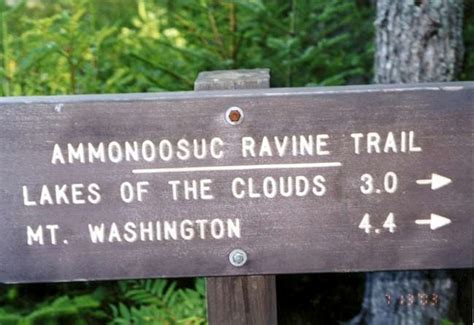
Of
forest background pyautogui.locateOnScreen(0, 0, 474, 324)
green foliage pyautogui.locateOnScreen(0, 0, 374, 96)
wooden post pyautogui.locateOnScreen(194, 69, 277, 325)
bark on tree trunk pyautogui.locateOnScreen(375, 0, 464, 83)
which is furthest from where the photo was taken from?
green foliage pyautogui.locateOnScreen(0, 0, 374, 96)

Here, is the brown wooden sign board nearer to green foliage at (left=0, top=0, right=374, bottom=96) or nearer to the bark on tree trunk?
the bark on tree trunk

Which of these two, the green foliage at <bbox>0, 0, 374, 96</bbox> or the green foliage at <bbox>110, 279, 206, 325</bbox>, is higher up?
the green foliage at <bbox>0, 0, 374, 96</bbox>

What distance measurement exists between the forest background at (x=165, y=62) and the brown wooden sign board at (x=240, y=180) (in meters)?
1.25

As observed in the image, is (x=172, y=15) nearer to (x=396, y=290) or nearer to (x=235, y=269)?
(x=396, y=290)

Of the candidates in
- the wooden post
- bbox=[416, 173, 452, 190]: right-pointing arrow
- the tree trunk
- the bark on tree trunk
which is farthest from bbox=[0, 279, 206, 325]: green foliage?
bbox=[416, 173, 452, 190]: right-pointing arrow

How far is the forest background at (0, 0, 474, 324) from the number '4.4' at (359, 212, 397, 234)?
139cm

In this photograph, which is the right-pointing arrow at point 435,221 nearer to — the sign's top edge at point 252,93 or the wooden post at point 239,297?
the sign's top edge at point 252,93

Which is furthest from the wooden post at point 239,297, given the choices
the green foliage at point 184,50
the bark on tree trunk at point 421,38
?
the green foliage at point 184,50

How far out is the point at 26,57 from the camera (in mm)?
3500

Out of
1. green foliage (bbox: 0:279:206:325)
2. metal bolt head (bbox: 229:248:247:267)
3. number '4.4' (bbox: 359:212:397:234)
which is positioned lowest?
green foliage (bbox: 0:279:206:325)

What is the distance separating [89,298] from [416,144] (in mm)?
1846

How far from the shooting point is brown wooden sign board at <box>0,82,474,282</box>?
188 centimetres

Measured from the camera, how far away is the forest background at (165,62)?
335cm

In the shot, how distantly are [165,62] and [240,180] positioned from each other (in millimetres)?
1991
